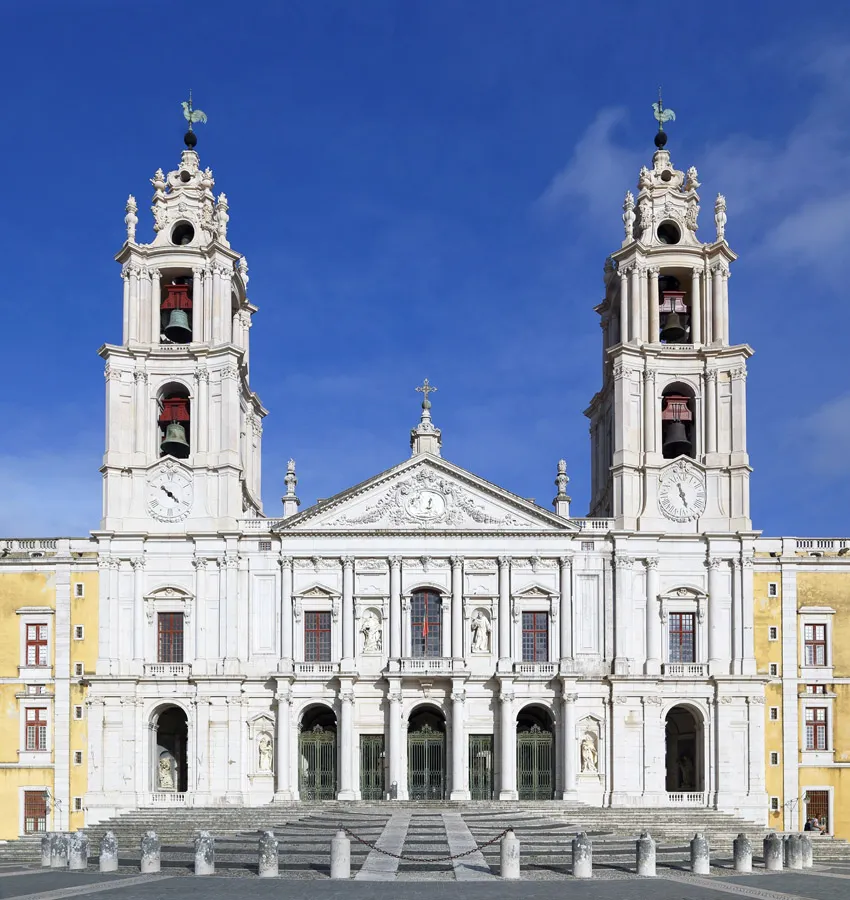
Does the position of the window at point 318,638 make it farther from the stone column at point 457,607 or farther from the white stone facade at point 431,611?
the stone column at point 457,607

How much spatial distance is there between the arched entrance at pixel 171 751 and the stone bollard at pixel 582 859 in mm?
23001

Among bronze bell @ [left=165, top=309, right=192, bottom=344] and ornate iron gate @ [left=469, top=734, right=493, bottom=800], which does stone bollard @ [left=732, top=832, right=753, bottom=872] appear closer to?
ornate iron gate @ [left=469, top=734, right=493, bottom=800]

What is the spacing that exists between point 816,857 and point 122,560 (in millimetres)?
27909

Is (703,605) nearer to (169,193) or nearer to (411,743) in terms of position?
(411,743)

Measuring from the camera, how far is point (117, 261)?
58.0 meters

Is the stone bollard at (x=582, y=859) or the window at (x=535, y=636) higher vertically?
the window at (x=535, y=636)

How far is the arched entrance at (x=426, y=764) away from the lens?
53594 mm

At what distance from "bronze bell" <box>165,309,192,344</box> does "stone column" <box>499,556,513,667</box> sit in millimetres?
15995

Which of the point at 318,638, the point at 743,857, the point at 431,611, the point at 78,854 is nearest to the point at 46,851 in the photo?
the point at 78,854

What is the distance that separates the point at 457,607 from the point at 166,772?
13359mm

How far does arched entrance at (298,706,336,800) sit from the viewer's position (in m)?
54.0

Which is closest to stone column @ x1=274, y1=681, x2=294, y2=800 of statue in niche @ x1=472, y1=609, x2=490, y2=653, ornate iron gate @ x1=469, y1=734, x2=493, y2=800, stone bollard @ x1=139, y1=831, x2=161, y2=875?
ornate iron gate @ x1=469, y1=734, x2=493, y2=800

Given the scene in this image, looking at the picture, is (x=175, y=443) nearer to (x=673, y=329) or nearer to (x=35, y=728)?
(x=35, y=728)

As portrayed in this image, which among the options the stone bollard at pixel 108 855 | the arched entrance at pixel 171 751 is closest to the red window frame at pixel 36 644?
the arched entrance at pixel 171 751
